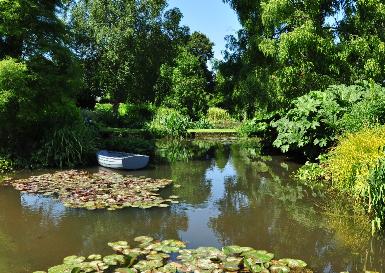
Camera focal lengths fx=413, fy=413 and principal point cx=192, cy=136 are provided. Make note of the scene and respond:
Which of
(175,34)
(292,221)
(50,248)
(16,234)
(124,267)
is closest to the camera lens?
(124,267)

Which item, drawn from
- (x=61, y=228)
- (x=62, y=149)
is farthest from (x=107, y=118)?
(x=61, y=228)

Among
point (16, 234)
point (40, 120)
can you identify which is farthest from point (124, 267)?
point (40, 120)

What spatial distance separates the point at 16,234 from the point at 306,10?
12.6m

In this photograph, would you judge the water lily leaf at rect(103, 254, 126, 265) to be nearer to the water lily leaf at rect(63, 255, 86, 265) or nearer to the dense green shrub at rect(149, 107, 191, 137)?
the water lily leaf at rect(63, 255, 86, 265)

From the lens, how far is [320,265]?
5945mm

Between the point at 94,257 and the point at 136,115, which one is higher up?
the point at 136,115

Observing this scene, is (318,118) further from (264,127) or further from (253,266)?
(253,266)

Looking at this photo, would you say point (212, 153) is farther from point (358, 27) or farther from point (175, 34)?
point (175, 34)

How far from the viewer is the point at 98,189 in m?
10.1

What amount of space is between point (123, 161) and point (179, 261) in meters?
7.13

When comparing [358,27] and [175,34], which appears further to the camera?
[175,34]

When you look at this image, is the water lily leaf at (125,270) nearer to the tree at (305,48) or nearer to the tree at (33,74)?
the tree at (33,74)

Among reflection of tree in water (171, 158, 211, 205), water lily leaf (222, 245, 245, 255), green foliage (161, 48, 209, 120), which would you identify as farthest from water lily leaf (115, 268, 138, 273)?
green foliage (161, 48, 209, 120)

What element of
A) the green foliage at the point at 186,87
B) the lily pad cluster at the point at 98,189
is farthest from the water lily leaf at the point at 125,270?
the green foliage at the point at 186,87
